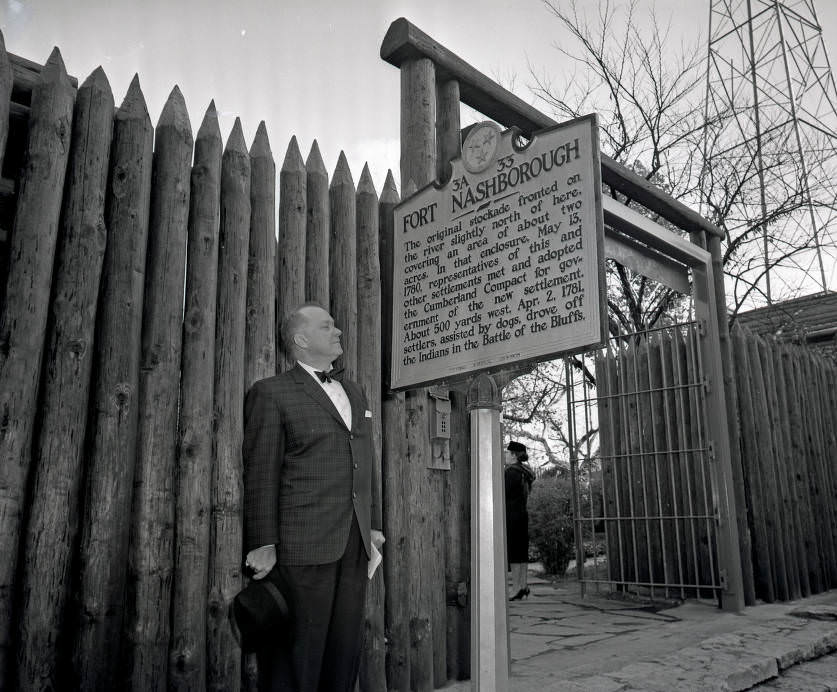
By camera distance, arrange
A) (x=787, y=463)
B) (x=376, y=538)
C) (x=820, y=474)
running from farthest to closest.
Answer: (x=820, y=474)
(x=787, y=463)
(x=376, y=538)

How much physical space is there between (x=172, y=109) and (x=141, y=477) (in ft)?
5.56

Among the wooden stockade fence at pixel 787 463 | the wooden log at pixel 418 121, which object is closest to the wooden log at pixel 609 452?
the wooden stockade fence at pixel 787 463

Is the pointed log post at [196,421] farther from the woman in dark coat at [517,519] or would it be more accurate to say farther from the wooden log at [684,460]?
the woman in dark coat at [517,519]

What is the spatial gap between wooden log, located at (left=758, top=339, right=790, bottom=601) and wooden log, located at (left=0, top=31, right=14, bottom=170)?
22.7 ft

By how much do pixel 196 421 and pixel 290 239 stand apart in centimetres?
110

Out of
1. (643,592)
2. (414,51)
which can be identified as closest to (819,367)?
(643,592)

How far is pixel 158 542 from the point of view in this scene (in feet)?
10.1

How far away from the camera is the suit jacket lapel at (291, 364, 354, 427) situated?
3.09 m

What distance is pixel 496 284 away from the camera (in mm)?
2844

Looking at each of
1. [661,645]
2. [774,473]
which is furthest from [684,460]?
[661,645]

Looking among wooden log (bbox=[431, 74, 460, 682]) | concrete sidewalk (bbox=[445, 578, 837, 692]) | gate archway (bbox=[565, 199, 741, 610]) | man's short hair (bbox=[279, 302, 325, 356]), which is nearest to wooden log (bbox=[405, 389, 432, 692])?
wooden log (bbox=[431, 74, 460, 682])

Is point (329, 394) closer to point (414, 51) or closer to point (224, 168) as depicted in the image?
point (224, 168)

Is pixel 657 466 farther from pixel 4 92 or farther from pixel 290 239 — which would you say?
pixel 4 92

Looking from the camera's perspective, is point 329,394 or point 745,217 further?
point 745,217
